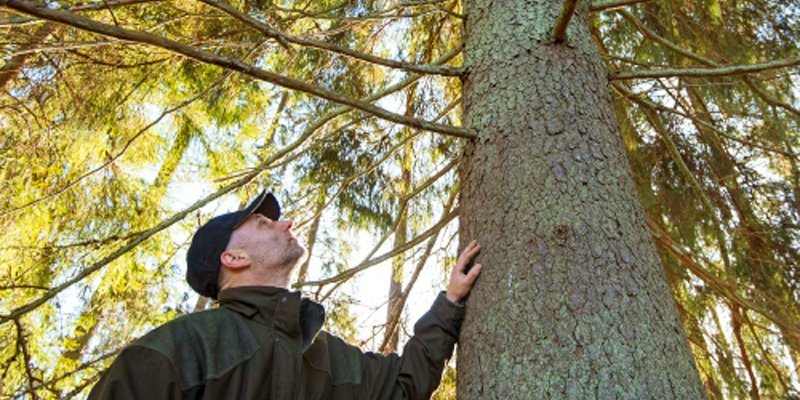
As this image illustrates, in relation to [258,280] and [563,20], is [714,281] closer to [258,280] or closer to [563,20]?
[563,20]

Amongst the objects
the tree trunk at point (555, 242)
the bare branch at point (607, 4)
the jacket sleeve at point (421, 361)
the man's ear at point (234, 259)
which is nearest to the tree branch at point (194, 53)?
the tree trunk at point (555, 242)

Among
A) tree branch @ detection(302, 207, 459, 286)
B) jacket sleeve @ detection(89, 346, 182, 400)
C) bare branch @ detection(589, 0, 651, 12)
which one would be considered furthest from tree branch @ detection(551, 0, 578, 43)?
jacket sleeve @ detection(89, 346, 182, 400)

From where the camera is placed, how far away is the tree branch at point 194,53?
123cm

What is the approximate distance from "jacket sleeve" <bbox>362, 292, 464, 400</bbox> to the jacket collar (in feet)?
0.71

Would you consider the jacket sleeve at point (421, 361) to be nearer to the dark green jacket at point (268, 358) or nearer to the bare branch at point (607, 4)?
the dark green jacket at point (268, 358)

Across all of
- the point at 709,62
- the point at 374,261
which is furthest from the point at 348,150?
the point at 709,62

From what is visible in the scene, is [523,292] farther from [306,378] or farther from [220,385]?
[220,385]

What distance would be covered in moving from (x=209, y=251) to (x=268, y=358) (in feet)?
2.22

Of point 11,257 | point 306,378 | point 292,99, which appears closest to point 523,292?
point 306,378

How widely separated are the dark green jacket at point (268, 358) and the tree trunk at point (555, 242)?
25cm

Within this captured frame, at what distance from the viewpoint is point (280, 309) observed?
1.80 m

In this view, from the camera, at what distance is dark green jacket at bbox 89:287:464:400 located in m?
1.48

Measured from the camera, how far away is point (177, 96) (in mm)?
4734

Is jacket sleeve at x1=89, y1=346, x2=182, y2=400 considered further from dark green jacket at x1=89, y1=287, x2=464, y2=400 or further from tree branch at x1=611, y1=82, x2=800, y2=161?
tree branch at x1=611, y1=82, x2=800, y2=161
